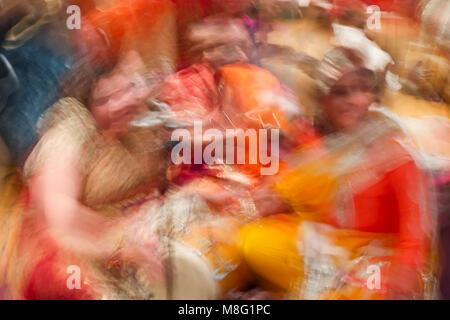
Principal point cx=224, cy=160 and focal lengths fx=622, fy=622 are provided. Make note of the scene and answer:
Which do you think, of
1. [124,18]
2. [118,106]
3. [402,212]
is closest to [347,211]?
[402,212]

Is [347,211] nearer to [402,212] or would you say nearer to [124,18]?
[402,212]

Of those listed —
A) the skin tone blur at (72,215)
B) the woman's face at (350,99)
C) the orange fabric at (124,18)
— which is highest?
the orange fabric at (124,18)

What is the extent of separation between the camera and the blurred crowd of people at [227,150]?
133cm

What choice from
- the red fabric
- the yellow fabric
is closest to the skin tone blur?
the yellow fabric

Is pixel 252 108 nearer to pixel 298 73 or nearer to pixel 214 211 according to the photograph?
pixel 298 73

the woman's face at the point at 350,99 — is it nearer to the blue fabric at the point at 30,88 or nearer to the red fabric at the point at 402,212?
the red fabric at the point at 402,212

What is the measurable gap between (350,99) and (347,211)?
0.81ft

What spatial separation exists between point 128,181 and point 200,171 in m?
0.16

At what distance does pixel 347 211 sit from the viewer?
1.34 metres

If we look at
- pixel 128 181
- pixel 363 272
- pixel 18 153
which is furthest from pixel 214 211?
pixel 18 153

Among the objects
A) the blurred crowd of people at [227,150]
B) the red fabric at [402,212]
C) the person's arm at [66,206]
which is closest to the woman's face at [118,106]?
the blurred crowd of people at [227,150]

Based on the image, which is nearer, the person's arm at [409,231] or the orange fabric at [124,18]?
the person's arm at [409,231]

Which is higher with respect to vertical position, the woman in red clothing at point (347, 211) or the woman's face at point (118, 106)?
the woman's face at point (118, 106)

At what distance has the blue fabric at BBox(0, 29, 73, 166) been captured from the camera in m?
1.38
